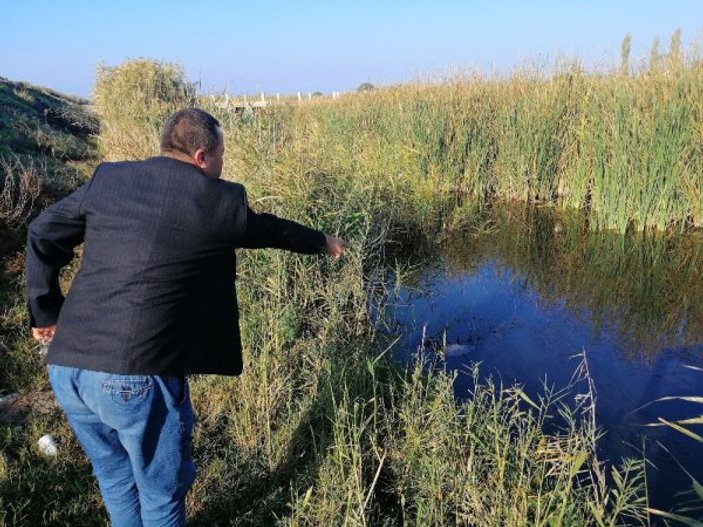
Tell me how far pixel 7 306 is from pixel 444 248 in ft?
17.8

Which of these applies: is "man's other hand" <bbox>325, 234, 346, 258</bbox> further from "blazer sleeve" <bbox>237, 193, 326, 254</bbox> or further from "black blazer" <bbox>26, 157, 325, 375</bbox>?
"black blazer" <bbox>26, 157, 325, 375</bbox>

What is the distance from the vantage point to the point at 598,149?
823 centimetres

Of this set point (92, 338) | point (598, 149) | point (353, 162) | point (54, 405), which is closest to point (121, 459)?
point (92, 338)

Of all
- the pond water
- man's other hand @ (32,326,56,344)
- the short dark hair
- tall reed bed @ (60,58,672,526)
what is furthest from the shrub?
the short dark hair

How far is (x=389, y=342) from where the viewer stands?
4629mm

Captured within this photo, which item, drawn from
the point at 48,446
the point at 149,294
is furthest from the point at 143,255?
the point at 48,446

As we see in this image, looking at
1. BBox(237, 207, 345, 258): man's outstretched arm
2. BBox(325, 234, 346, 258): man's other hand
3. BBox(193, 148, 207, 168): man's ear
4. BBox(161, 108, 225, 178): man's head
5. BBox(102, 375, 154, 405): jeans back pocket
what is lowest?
BBox(102, 375, 154, 405): jeans back pocket

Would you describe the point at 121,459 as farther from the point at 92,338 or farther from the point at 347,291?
the point at 347,291

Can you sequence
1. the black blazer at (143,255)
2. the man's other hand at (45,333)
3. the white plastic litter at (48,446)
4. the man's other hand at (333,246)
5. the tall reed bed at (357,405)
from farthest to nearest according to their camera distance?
the white plastic litter at (48,446) → the tall reed bed at (357,405) → the man's other hand at (333,246) → the man's other hand at (45,333) → the black blazer at (143,255)

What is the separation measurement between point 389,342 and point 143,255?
2.99 meters

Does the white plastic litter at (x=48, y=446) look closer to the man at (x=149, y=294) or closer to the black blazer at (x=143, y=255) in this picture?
the man at (x=149, y=294)

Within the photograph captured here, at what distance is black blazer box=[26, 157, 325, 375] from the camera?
1902 millimetres

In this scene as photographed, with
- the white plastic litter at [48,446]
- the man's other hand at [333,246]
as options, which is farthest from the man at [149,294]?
the white plastic litter at [48,446]

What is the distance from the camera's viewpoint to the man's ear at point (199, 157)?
6.68 ft
